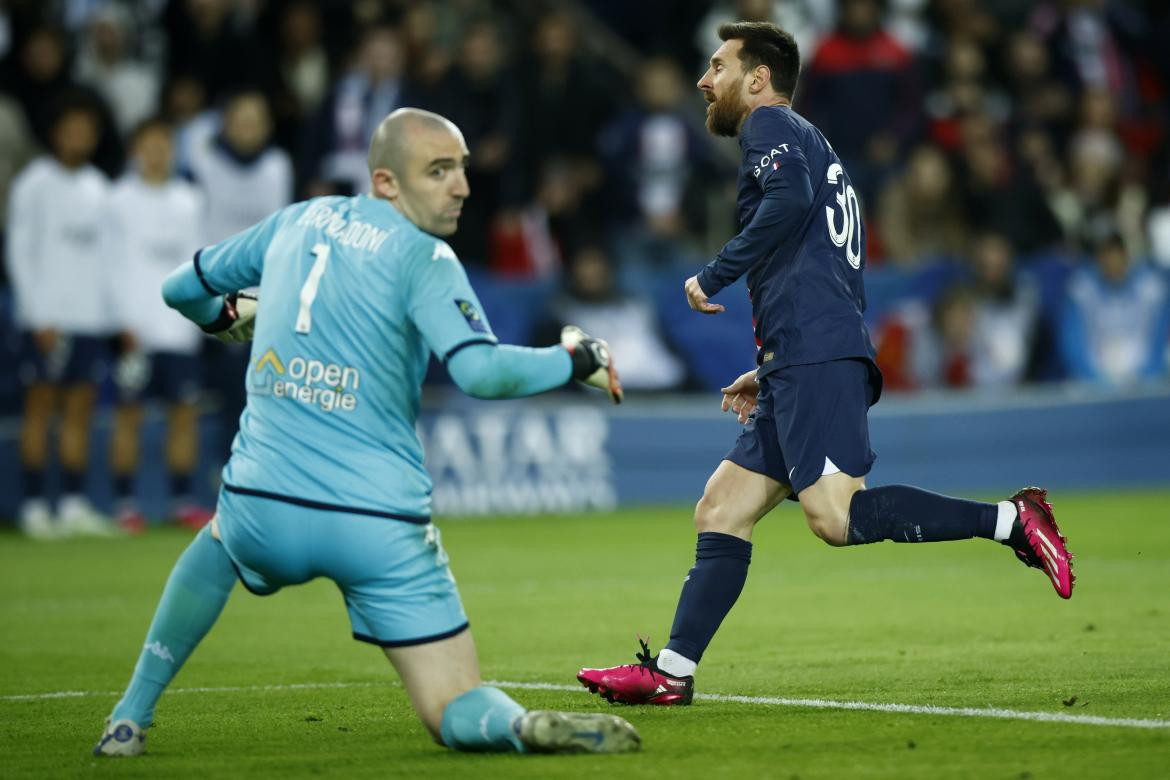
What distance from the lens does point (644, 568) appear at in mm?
11516

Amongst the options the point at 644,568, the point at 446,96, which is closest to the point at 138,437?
the point at 446,96

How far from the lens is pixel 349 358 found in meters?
5.25

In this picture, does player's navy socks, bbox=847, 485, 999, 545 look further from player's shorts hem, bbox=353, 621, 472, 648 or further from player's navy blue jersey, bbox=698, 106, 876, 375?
player's shorts hem, bbox=353, 621, 472, 648

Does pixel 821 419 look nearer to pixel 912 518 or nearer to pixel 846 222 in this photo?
pixel 912 518

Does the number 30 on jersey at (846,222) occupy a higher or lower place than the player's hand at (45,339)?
higher

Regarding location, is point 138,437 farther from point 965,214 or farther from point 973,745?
point 973,745

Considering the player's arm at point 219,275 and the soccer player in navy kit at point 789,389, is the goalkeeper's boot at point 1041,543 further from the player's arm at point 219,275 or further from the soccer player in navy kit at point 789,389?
the player's arm at point 219,275

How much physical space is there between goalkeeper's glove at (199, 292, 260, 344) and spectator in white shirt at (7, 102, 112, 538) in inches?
332

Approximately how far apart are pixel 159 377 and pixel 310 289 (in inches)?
374

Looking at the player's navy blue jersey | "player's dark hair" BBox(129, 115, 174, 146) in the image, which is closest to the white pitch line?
the player's navy blue jersey

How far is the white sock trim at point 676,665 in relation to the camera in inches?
252

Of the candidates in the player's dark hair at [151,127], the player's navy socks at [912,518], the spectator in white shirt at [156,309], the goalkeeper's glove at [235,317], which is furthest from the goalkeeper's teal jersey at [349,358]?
the spectator in white shirt at [156,309]

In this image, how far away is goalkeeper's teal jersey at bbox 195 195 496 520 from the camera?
17.0ft

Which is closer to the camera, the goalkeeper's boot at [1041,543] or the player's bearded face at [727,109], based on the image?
the goalkeeper's boot at [1041,543]
